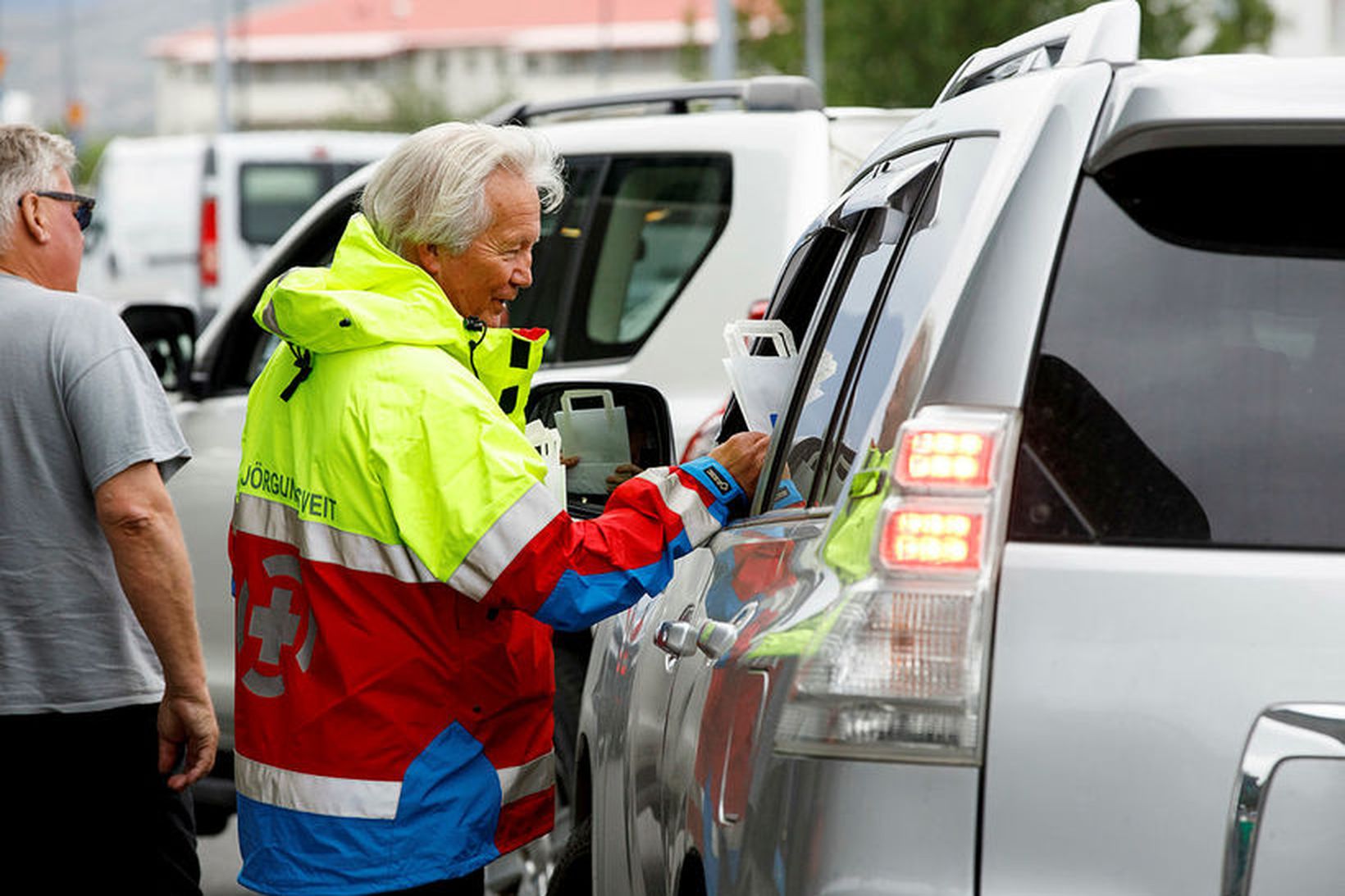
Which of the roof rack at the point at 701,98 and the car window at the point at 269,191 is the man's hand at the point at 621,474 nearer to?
the roof rack at the point at 701,98

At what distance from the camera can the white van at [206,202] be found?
2423cm

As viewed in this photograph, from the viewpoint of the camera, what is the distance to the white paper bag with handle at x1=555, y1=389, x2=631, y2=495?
368cm

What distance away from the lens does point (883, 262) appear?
301 cm

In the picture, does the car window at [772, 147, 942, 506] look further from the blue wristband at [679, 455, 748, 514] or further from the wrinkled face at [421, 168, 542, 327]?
the wrinkled face at [421, 168, 542, 327]

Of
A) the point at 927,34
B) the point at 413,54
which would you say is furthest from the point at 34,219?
the point at 413,54

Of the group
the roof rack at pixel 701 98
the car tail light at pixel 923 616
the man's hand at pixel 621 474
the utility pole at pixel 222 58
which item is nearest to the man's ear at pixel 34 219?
the man's hand at pixel 621 474

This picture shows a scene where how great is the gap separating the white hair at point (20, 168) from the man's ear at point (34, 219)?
1 centimetres

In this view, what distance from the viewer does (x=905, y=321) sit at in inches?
105

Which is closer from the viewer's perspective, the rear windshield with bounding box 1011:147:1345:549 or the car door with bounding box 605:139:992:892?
the rear windshield with bounding box 1011:147:1345:549

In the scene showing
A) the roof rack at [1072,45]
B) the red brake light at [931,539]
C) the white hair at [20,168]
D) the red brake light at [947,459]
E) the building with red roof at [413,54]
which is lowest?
the red brake light at [931,539]

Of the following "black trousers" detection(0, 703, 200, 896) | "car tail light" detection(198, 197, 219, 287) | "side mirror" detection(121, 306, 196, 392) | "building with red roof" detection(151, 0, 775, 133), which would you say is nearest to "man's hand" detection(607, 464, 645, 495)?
"black trousers" detection(0, 703, 200, 896)

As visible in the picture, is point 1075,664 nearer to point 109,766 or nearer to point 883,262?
point 883,262

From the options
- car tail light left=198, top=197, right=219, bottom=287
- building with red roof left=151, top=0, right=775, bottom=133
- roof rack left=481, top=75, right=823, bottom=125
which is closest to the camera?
roof rack left=481, top=75, right=823, bottom=125

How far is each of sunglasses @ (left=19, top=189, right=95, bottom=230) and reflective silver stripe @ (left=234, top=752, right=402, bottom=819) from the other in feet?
4.23
